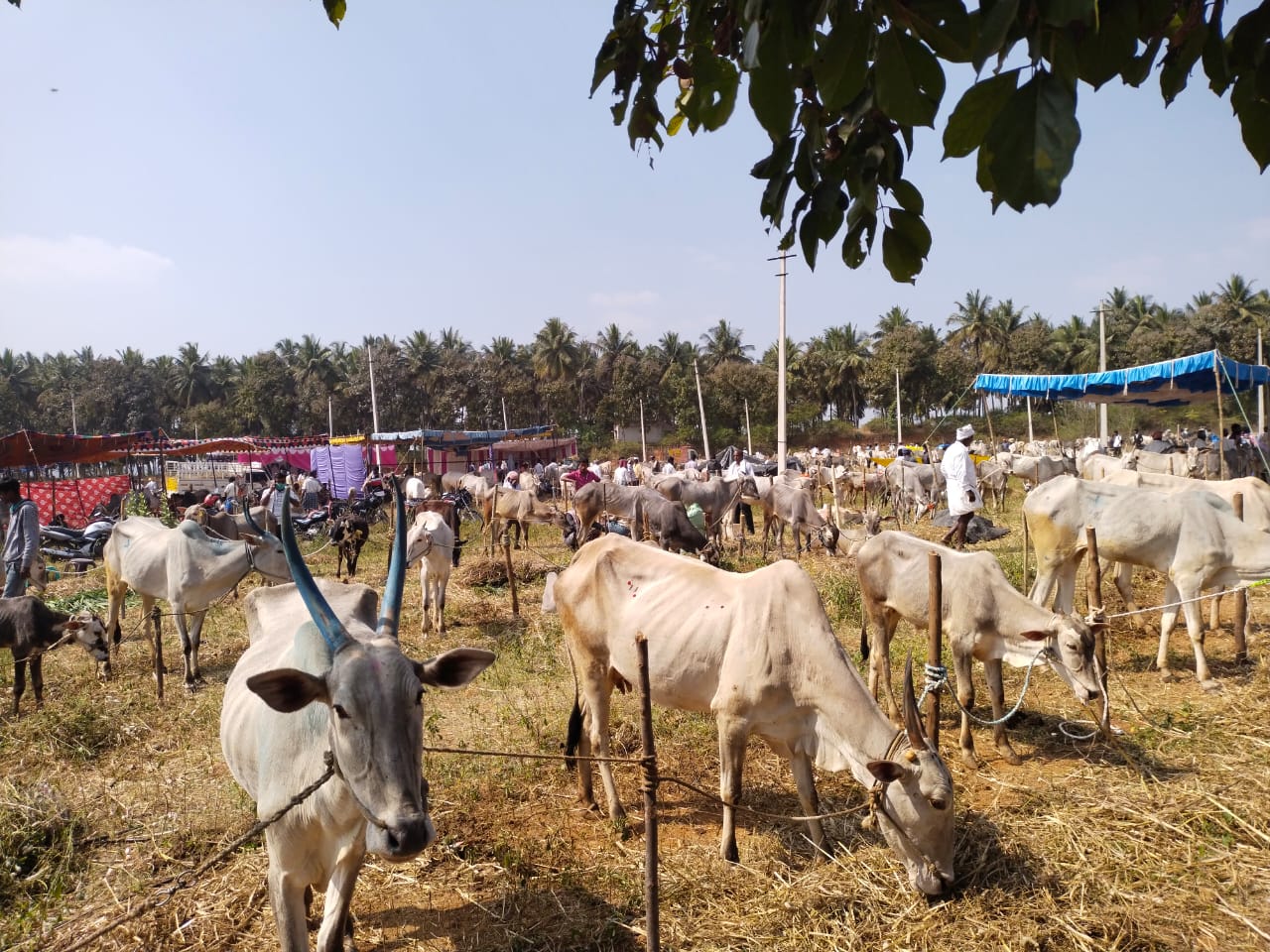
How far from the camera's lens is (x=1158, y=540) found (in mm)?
8391

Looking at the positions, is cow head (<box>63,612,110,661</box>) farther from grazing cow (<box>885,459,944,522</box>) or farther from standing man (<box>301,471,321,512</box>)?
grazing cow (<box>885,459,944,522</box>)

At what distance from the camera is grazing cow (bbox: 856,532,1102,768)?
608cm

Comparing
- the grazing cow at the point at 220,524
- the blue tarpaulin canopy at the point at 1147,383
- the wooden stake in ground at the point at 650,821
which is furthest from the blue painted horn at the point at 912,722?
the blue tarpaulin canopy at the point at 1147,383

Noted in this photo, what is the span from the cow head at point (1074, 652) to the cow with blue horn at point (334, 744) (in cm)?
492

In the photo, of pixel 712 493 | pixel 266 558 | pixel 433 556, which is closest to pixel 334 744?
pixel 266 558

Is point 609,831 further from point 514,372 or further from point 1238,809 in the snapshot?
point 514,372

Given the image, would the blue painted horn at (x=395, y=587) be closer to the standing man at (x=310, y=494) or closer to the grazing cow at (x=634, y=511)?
the grazing cow at (x=634, y=511)

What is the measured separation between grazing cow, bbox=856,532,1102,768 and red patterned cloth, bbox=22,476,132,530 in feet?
83.8

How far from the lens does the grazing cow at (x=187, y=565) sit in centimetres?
923

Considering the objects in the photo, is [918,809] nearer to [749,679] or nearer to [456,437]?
[749,679]

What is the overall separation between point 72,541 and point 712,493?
609 inches

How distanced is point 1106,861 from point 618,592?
3.45 metres

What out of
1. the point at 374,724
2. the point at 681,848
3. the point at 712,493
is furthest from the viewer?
the point at 712,493

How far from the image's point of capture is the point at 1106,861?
4.58 metres
